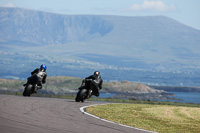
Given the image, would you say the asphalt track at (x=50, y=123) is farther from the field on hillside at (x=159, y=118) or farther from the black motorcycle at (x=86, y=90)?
the black motorcycle at (x=86, y=90)

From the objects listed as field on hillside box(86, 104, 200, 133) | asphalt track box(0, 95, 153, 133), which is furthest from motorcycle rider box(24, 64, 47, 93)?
asphalt track box(0, 95, 153, 133)

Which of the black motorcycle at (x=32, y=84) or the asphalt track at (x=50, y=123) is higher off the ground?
the black motorcycle at (x=32, y=84)

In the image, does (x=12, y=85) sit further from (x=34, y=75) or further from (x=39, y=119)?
(x=39, y=119)

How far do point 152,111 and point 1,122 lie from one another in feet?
35.3

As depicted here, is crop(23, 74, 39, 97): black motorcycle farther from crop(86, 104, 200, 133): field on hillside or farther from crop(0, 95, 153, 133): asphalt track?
crop(0, 95, 153, 133): asphalt track

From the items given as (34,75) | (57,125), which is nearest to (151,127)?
(57,125)

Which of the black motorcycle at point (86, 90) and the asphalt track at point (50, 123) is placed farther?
the black motorcycle at point (86, 90)

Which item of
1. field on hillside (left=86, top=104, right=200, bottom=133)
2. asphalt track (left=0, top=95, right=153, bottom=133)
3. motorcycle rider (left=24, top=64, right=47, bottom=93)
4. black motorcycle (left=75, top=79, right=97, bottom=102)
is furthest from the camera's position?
motorcycle rider (left=24, top=64, right=47, bottom=93)

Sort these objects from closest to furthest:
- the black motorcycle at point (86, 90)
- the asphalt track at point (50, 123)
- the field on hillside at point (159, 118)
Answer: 1. the asphalt track at point (50, 123)
2. the field on hillside at point (159, 118)
3. the black motorcycle at point (86, 90)

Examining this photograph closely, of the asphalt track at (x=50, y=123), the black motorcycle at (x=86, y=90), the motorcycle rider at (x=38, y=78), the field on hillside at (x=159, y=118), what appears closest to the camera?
the asphalt track at (x=50, y=123)

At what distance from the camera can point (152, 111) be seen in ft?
89.9

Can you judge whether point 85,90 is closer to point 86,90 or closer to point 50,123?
point 86,90

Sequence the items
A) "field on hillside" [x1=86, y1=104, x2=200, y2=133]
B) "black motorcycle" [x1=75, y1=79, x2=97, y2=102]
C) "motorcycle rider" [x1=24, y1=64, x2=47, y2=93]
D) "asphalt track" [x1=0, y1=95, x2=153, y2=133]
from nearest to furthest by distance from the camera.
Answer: "asphalt track" [x1=0, y1=95, x2=153, y2=133], "field on hillside" [x1=86, y1=104, x2=200, y2=133], "black motorcycle" [x1=75, y1=79, x2=97, y2=102], "motorcycle rider" [x1=24, y1=64, x2=47, y2=93]

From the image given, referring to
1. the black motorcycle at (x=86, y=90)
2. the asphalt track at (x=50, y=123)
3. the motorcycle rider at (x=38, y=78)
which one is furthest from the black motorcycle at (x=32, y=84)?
the asphalt track at (x=50, y=123)
